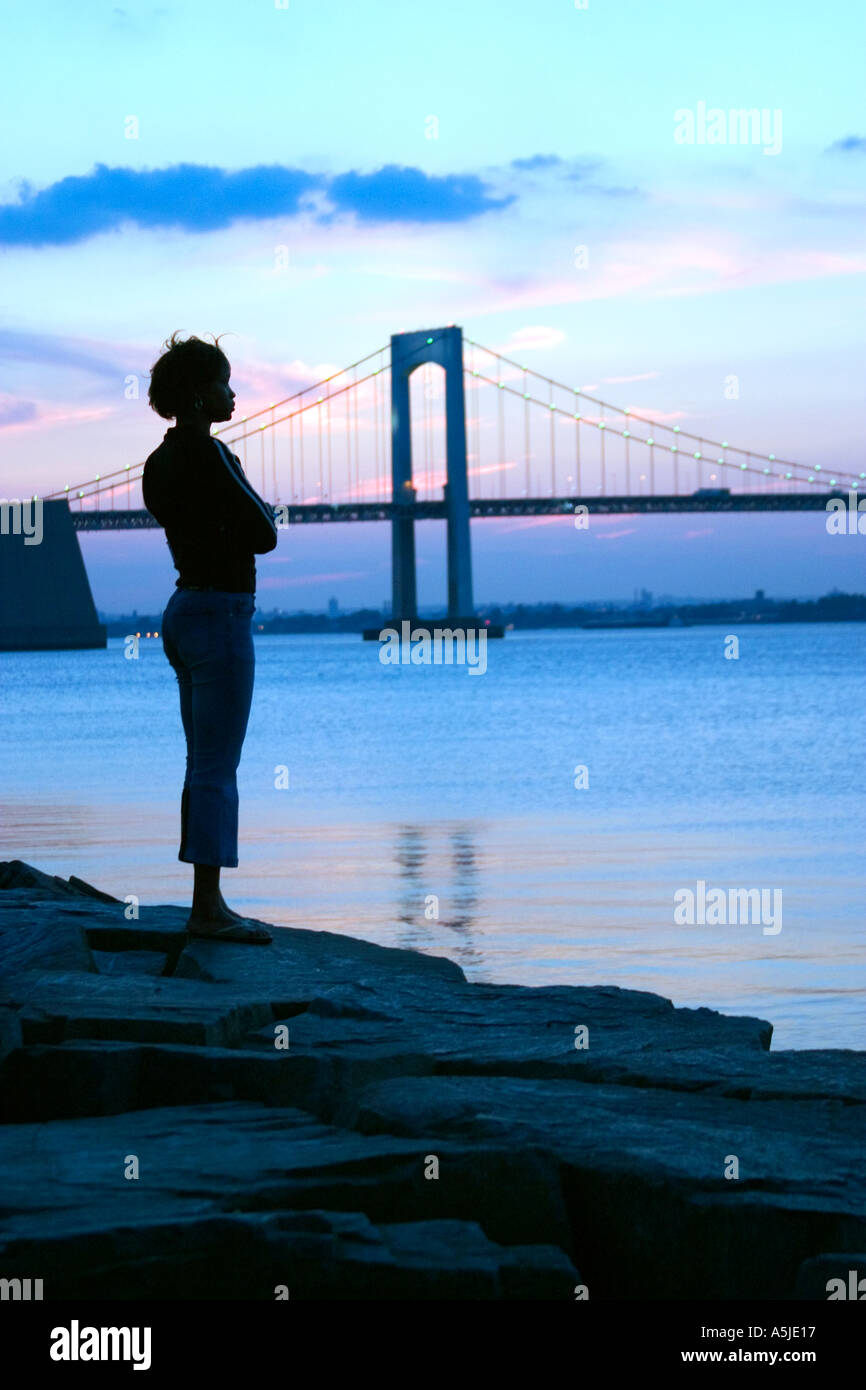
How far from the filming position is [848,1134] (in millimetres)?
2488

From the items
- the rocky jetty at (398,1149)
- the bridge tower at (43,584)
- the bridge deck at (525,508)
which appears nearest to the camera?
the rocky jetty at (398,1149)

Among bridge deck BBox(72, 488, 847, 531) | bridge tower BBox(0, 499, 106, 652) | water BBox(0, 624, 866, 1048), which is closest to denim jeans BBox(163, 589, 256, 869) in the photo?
water BBox(0, 624, 866, 1048)

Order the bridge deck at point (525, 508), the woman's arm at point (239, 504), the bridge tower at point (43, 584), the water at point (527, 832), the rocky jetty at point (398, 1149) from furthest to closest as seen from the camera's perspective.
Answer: the bridge tower at point (43, 584)
the bridge deck at point (525, 508)
the water at point (527, 832)
the woman's arm at point (239, 504)
the rocky jetty at point (398, 1149)

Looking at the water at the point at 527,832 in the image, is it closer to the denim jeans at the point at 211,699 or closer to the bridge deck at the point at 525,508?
the denim jeans at the point at 211,699

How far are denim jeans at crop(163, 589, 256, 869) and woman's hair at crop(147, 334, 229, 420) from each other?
0.33m

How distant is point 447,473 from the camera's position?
4578cm

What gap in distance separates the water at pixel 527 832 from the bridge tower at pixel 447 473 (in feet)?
57.5

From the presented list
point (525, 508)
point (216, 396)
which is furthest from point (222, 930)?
point (525, 508)

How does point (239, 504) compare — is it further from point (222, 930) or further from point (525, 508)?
point (525, 508)

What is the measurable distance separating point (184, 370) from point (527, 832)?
723 cm

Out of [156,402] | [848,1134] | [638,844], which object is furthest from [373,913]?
[848,1134]

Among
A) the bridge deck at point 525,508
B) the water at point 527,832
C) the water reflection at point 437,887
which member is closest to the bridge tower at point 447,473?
the bridge deck at point 525,508

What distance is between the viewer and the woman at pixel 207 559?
3.17 m
